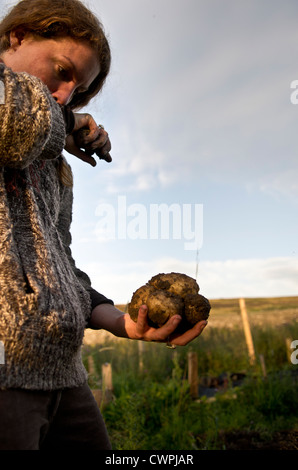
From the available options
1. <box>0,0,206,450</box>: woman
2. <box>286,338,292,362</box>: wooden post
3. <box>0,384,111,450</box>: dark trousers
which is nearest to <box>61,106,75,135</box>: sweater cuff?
<box>0,0,206,450</box>: woman

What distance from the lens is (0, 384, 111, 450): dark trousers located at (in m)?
1.12

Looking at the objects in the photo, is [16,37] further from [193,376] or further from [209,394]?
[209,394]

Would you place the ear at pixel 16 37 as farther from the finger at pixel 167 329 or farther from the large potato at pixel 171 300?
the finger at pixel 167 329

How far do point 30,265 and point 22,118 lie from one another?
0.43 metres

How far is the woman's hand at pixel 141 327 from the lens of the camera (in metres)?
1.36

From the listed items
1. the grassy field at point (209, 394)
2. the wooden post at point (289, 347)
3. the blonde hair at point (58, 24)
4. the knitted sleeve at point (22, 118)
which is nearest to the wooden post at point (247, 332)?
the grassy field at point (209, 394)

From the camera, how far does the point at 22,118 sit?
1.18 m

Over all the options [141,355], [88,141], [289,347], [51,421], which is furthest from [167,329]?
[289,347]

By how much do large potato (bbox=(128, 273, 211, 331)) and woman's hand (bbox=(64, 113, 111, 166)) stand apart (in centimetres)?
55

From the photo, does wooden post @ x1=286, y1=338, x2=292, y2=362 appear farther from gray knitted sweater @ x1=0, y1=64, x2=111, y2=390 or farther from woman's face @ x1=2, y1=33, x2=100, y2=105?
woman's face @ x1=2, y1=33, x2=100, y2=105

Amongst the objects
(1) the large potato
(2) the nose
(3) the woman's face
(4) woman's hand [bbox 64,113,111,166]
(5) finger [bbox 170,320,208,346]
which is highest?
(3) the woman's face

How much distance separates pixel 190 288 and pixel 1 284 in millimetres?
716
